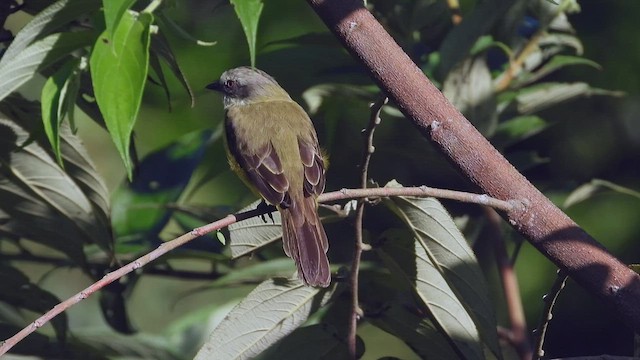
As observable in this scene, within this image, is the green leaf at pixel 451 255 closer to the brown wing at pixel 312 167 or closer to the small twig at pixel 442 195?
the small twig at pixel 442 195

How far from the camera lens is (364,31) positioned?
179cm

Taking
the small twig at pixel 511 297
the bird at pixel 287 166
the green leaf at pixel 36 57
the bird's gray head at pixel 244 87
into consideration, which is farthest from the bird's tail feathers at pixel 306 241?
the bird's gray head at pixel 244 87

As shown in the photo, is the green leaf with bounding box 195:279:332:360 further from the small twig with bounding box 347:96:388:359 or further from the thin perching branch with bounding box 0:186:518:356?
the thin perching branch with bounding box 0:186:518:356

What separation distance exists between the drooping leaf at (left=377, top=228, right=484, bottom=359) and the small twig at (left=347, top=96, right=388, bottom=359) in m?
0.13

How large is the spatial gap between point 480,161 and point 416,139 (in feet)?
4.06

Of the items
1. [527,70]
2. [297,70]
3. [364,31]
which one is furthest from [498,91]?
[364,31]

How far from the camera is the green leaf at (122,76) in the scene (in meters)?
1.85

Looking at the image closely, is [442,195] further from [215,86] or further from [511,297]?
[215,86]

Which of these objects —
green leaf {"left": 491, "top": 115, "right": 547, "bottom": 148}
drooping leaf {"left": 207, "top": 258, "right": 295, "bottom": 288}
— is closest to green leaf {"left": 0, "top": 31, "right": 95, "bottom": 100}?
drooping leaf {"left": 207, "top": 258, "right": 295, "bottom": 288}

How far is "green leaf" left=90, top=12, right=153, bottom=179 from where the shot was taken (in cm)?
185

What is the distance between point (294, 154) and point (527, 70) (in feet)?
2.99

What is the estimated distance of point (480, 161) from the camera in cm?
173

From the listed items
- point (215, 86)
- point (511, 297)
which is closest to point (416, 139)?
point (511, 297)

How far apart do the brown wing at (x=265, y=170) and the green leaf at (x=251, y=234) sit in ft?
0.71
